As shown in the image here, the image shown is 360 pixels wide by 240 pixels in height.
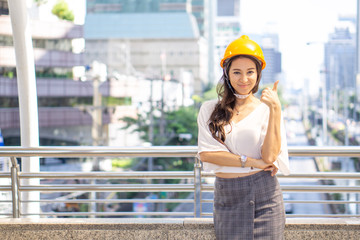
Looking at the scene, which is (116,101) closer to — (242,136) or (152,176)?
(152,176)

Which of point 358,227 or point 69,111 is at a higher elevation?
point 358,227

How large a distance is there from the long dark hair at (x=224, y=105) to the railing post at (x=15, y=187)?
1.84 meters

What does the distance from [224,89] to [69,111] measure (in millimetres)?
42400

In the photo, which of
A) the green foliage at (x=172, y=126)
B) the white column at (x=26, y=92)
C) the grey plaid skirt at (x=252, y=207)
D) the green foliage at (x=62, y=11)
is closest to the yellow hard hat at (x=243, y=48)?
the grey plaid skirt at (x=252, y=207)

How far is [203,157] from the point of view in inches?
86.1

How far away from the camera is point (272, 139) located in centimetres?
208

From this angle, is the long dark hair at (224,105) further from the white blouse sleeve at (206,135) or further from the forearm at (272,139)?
the forearm at (272,139)

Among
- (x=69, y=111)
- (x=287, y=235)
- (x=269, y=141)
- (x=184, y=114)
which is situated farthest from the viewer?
(x=69, y=111)

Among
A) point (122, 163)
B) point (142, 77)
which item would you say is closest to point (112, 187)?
point (122, 163)

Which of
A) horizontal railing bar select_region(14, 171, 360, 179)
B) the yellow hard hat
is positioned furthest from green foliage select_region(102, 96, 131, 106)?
the yellow hard hat

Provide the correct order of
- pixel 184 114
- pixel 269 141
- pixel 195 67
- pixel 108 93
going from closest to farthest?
pixel 269 141, pixel 184 114, pixel 108 93, pixel 195 67

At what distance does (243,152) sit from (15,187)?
1.96m

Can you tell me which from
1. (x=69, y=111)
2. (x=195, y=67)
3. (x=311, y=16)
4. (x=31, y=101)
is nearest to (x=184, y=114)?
(x=69, y=111)

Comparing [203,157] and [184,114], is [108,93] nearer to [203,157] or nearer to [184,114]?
[184,114]
